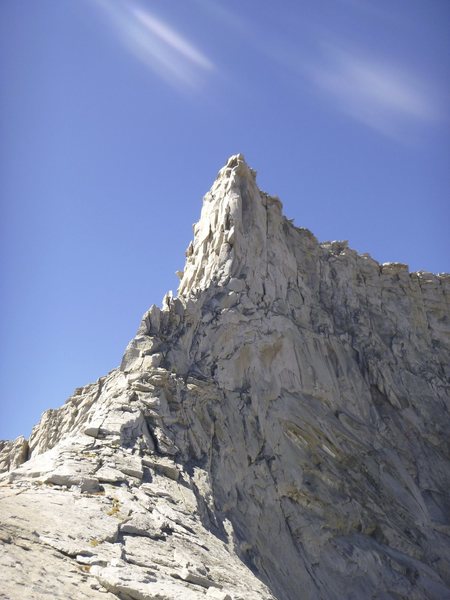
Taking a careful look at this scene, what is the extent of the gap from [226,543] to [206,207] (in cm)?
2575

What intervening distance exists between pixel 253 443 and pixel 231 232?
13.3m

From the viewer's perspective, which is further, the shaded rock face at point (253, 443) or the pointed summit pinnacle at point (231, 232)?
the pointed summit pinnacle at point (231, 232)

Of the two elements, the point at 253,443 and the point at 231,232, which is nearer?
the point at 253,443

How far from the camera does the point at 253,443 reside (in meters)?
28.4

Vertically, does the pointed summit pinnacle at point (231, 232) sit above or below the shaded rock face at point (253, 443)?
above

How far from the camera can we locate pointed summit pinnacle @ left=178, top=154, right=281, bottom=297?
3666 cm

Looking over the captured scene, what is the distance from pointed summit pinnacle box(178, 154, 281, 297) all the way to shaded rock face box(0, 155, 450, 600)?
5.2 inches

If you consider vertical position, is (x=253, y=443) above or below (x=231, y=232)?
below

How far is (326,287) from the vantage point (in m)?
44.2

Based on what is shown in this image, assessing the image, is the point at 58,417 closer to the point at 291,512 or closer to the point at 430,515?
the point at 291,512

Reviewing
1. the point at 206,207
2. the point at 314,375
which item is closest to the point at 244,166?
the point at 206,207

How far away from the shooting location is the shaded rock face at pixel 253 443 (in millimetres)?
14258

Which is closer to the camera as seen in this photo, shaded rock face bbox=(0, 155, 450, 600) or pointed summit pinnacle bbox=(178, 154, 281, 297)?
shaded rock face bbox=(0, 155, 450, 600)

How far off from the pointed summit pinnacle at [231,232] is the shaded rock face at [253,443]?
133mm
